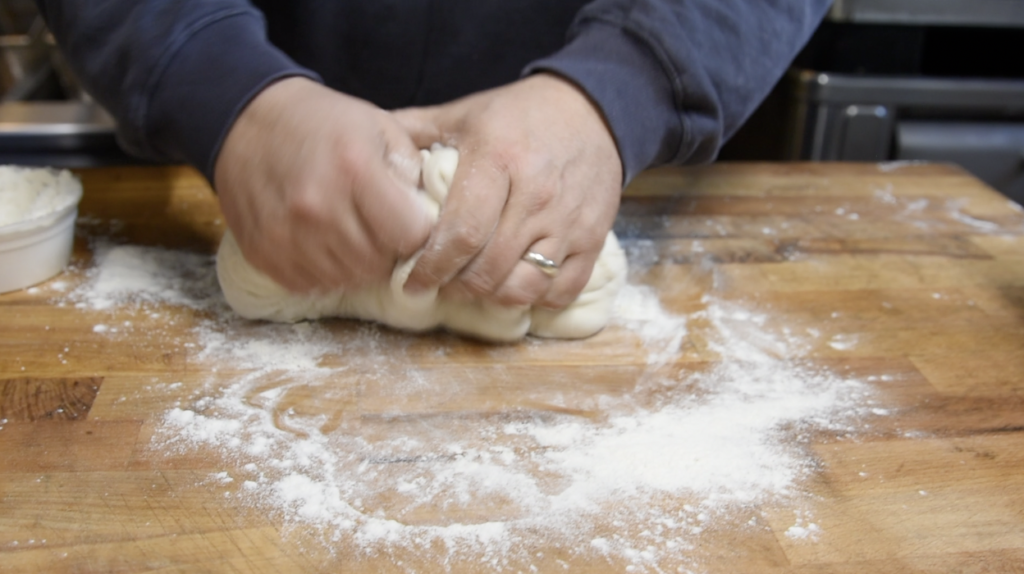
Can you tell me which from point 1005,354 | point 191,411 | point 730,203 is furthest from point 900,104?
point 191,411

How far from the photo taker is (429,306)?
801 millimetres

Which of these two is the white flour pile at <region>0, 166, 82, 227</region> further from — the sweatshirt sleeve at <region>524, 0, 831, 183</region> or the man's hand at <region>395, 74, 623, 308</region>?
the sweatshirt sleeve at <region>524, 0, 831, 183</region>

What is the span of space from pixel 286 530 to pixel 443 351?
0.29 m

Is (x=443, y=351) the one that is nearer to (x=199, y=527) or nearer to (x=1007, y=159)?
(x=199, y=527)

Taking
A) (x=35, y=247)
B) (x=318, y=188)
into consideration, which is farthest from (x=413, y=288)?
(x=35, y=247)

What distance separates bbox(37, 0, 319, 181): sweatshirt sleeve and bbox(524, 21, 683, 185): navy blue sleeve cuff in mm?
294

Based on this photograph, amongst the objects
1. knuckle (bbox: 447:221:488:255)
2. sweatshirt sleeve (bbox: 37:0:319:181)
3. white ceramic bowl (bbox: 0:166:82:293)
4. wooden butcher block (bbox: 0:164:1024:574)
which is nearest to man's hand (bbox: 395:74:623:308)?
knuckle (bbox: 447:221:488:255)

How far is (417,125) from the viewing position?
85 cm

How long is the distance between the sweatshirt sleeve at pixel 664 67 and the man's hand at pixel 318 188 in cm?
22

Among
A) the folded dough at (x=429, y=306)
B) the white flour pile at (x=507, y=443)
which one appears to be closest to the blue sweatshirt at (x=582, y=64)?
the folded dough at (x=429, y=306)

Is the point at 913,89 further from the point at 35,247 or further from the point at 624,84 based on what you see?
the point at 35,247

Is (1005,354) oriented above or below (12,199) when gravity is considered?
below

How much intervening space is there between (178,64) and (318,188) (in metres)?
0.25

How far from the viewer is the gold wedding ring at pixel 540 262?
771 mm
